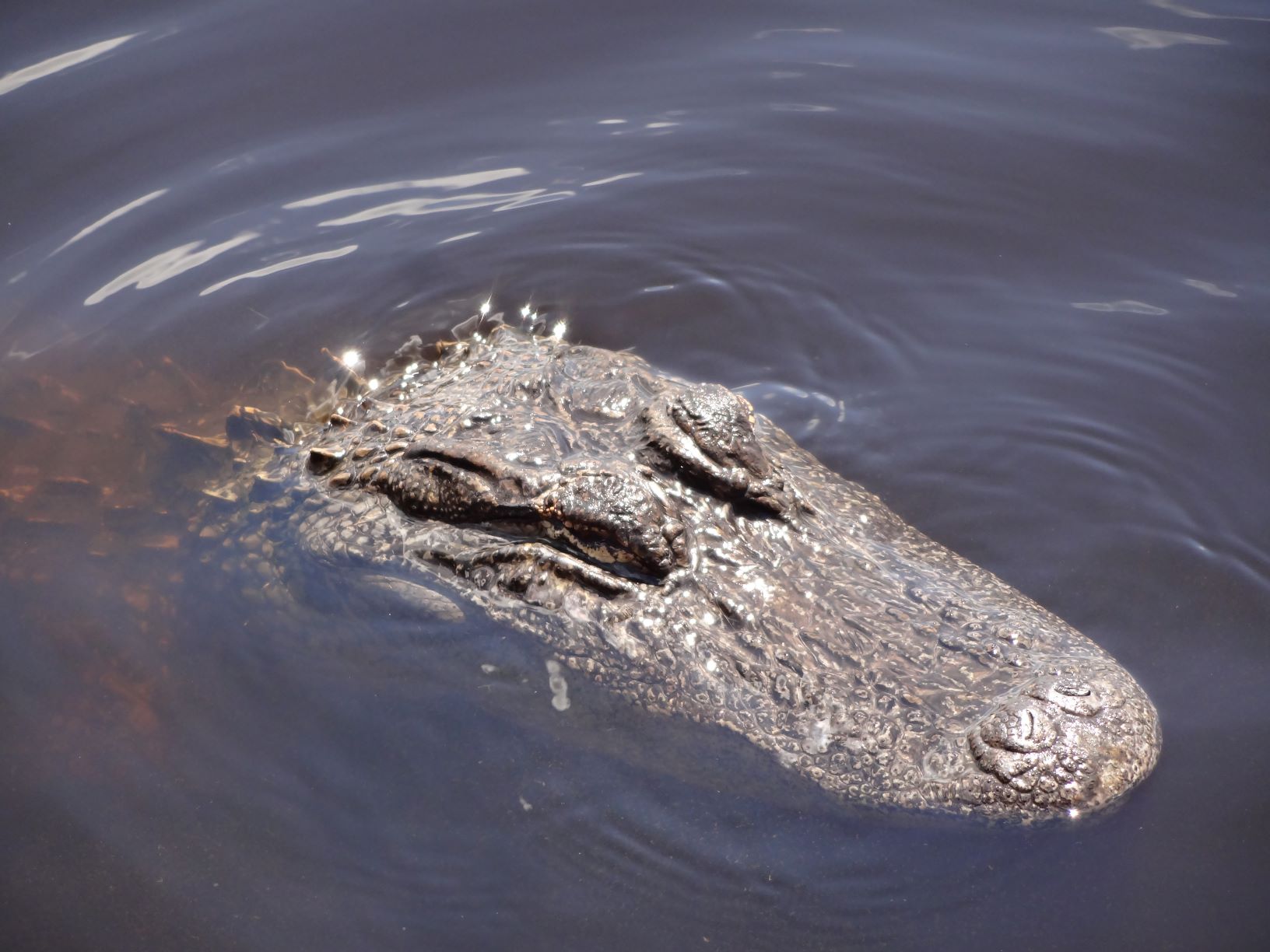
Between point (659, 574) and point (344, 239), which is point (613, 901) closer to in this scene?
point (659, 574)

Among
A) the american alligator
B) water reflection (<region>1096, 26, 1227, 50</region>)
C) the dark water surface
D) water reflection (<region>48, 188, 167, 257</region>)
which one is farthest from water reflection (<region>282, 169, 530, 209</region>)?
water reflection (<region>1096, 26, 1227, 50</region>)

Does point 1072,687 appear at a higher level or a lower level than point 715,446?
lower

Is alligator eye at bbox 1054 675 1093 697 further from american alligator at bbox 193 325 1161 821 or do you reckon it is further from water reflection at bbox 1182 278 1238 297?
water reflection at bbox 1182 278 1238 297

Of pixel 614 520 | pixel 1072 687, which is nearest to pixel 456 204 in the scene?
pixel 614 520

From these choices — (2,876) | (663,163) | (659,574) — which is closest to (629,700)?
(659,574)

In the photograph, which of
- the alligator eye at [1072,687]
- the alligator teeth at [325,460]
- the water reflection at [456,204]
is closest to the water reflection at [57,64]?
the water reflection at [456,204]

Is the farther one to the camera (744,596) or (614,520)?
(744,596)

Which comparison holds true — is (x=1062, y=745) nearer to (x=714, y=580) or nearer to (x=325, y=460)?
(x=714, y=580)

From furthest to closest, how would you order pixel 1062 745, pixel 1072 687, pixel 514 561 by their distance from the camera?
pixel 514 561 → pixel 1072 687 → pixel 1062 745
